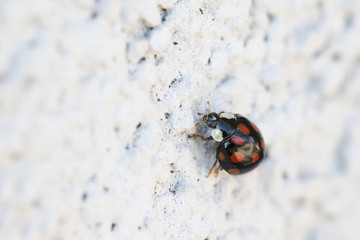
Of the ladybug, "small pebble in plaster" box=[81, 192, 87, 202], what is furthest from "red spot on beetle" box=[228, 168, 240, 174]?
"small pebble in plaster" box=[81, 192, 87, 202]

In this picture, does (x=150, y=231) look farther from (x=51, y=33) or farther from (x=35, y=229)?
(x=51, y=33)

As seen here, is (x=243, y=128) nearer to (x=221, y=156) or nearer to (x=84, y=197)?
(x=221, y=156)

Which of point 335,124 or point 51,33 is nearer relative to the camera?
point 51,33

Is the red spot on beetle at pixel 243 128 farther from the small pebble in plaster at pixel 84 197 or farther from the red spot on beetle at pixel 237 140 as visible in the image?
the small pebble in plaster at pixel 84 197

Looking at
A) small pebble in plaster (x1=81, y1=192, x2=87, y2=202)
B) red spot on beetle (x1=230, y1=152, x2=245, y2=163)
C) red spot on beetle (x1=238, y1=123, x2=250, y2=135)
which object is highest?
small pebble in plaster (x1=81, y1=192, x2=87, y2=202)

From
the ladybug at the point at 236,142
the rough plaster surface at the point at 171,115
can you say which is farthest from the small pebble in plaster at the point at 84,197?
the ladybug at the point at 236,142

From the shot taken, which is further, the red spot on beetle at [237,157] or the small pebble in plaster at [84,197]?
the red spot on beetle at [237,157]

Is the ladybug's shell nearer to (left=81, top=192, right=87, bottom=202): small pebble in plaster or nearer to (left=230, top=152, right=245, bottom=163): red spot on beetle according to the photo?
(left=230, top=152, right=245, bottom=163): red spot on beetle

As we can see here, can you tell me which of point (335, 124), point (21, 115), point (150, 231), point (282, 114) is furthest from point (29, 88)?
point (335, 124)
